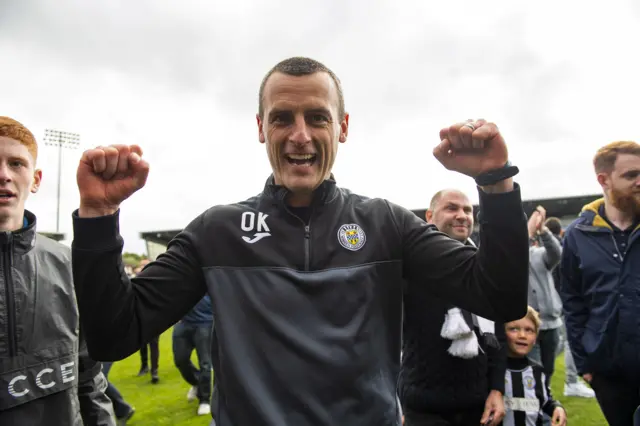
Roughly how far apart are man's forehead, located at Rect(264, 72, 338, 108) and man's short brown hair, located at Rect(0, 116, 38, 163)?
1366 millimetres

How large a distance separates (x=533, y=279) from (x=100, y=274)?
5670mm

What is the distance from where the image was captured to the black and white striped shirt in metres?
3.31

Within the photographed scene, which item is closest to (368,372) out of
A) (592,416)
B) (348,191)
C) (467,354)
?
(348,191)

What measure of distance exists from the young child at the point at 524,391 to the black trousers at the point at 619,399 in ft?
0.93

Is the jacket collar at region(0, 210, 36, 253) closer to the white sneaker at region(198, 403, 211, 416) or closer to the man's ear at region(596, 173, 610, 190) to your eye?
the man's ear at region(596, 173, 610, 190)

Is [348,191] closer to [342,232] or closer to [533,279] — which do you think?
[342,232]

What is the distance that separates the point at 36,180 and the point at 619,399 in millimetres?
3766

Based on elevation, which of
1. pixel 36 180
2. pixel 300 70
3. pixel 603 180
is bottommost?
pixel 36 180

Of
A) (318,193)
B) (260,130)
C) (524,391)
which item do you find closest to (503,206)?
(318,193)

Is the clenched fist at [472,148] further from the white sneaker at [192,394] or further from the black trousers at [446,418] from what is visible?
the white sneaker at [192,394]

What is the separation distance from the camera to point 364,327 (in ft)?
5.05

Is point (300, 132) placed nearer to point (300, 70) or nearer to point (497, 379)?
point (300, 70)

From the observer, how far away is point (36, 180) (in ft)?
8.22

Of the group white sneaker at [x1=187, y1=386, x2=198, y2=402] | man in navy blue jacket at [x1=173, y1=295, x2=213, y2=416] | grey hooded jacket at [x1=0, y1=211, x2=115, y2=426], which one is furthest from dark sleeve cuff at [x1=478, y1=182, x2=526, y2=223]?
white sneaker at [x1=187, y1=386, x2=198, y2=402]
